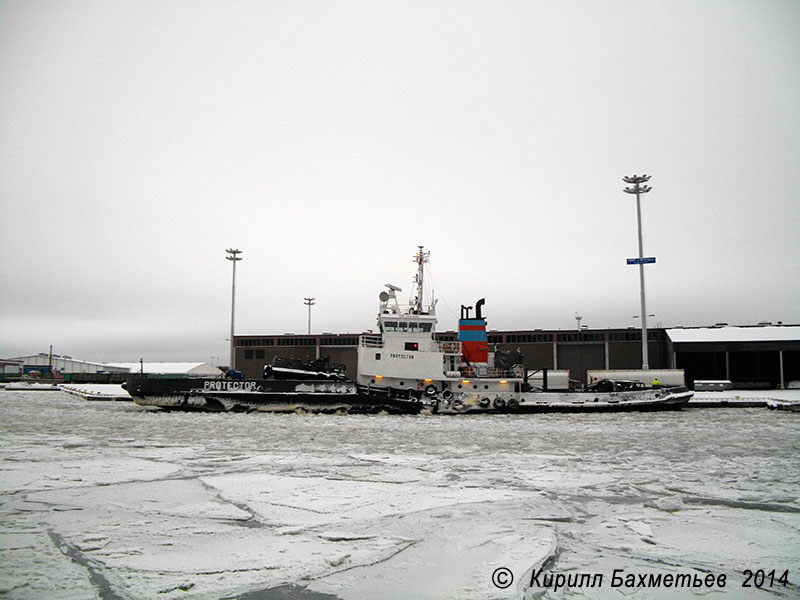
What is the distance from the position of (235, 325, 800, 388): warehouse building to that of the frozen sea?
27.5m

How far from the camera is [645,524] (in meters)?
5.28

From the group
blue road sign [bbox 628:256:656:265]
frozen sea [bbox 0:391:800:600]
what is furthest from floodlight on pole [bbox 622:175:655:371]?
frozen sea [bbox 0:391:800:600]

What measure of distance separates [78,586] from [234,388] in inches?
773

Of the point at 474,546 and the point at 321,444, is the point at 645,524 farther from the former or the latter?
the point at 321,444

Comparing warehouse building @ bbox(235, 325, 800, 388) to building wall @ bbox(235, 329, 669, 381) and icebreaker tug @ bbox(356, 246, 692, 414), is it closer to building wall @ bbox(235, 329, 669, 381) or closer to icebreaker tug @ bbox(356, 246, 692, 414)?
building wall @ bbox(235, 329, 669, 381)

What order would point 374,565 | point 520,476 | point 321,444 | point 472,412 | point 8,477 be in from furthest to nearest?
point 472,412 → point 321,444 → point 520,476 → point 8,477 → point 374,565

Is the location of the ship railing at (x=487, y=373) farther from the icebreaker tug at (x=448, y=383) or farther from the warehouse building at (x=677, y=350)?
the warehouse building at (x=677, y=350)

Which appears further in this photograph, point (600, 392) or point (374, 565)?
point (600, 392)

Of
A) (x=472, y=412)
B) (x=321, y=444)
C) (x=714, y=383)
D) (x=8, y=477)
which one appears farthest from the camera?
(x=714, y=383)

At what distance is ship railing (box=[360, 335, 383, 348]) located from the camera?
2234 cm

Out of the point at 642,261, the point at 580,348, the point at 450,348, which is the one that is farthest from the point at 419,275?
the point at 580,348

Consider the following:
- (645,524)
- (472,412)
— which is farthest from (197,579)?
(472,412)

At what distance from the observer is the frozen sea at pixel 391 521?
12.6ft

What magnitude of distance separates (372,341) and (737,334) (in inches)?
1240
